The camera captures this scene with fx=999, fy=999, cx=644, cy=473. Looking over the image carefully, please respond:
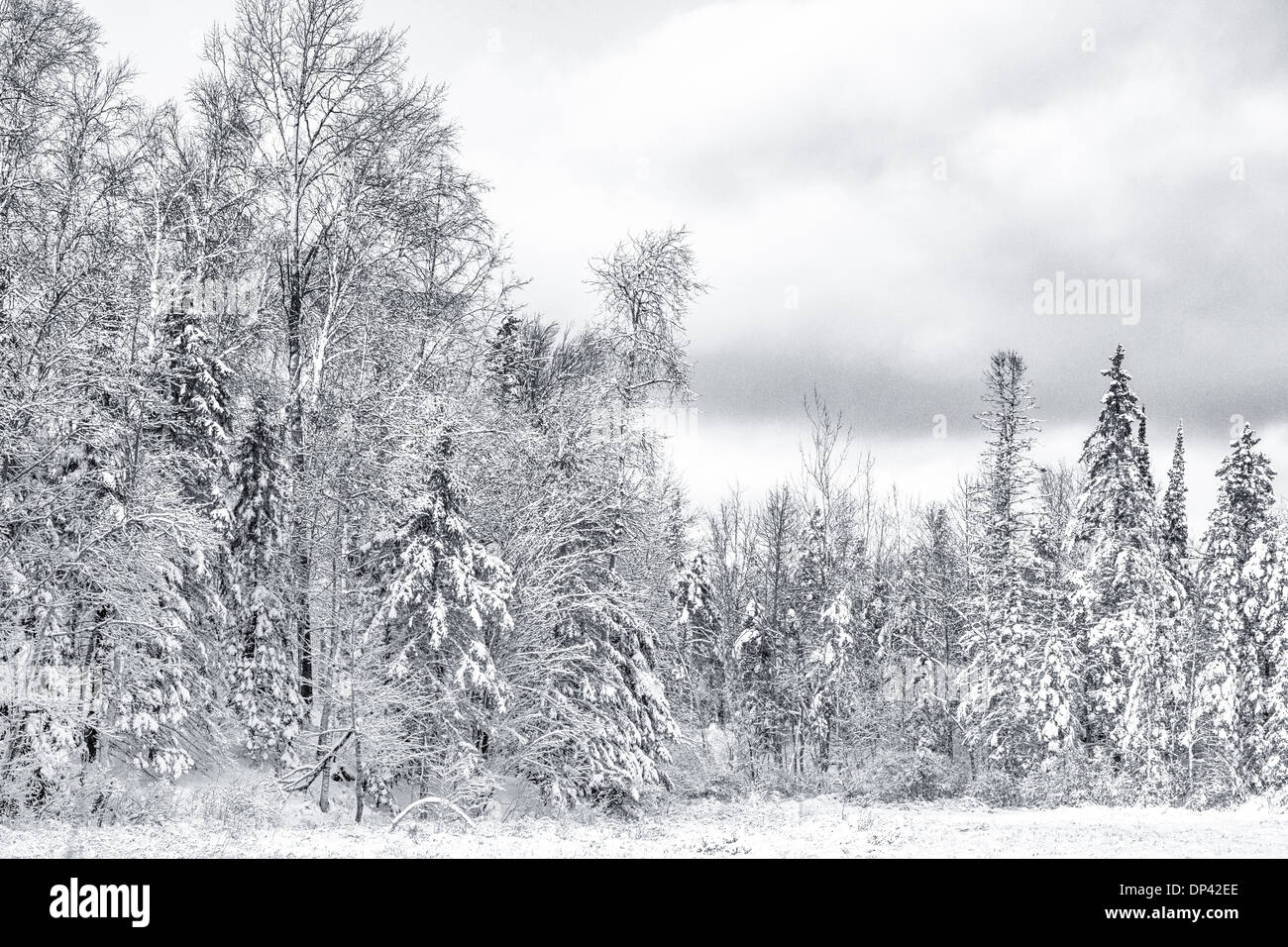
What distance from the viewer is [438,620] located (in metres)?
20.0

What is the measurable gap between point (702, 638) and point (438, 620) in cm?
2090

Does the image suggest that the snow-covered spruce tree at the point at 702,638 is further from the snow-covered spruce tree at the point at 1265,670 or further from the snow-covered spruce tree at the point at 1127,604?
the snow-covered spruce tree at the point at 1265,670

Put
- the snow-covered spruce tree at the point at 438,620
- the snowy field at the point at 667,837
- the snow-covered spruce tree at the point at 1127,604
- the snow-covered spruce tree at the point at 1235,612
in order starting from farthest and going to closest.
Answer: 1. the snow-covered spruce tree at the point at 1127,604
2. the snow-covered spruce tree at the point at 1235,612
3. the snow-covered spruce tree at the point at 438,620
4. the snowy field at the point at 667,837

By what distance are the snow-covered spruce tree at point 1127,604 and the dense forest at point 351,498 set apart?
152mm

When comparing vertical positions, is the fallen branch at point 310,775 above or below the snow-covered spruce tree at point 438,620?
below

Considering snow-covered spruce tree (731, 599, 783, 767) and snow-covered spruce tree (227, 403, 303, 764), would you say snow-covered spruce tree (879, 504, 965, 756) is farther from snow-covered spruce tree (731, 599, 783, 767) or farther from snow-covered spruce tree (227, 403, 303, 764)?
snow-covered spruce tree (227, 403, 303, 764)

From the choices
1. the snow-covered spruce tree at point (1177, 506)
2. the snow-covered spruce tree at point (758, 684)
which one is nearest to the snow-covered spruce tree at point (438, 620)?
the snow-covered spruce tree at point (758, 684)

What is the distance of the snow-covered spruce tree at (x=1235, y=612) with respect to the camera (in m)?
29.3

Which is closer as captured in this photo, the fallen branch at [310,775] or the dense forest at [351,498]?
the dense forest at [351,498]

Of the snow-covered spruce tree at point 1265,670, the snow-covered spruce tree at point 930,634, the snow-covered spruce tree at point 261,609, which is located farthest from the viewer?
the snow-covered spruce tree at point 930,634

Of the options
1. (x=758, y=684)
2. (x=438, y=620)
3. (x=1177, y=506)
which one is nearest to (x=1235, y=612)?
(x=1177, y=506)

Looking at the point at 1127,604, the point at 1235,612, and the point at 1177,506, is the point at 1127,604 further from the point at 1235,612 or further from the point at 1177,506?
→ the point at 1177,506

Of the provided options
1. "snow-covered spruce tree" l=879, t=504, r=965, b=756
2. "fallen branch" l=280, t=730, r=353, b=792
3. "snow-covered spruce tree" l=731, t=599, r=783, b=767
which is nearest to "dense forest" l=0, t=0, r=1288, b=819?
"fallen branch" l=280, t=730, r=353, b=792
